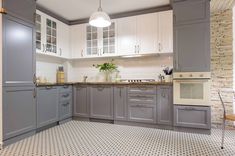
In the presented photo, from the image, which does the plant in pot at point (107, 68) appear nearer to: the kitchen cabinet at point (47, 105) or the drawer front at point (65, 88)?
the drawer front at point (65, 88)

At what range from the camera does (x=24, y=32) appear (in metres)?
2.92

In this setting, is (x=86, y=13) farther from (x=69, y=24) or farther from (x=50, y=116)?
(x=50, y=116)

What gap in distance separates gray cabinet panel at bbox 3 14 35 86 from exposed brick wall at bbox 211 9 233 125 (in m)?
3.56

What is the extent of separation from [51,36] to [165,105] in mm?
2881

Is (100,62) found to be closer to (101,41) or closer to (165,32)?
(101,41)

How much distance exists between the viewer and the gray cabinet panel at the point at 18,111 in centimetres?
258

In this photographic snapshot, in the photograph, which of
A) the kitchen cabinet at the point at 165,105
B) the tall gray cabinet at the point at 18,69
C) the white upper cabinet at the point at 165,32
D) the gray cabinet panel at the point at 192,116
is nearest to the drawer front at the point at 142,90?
the kitchen cabinet at the point at 165,105

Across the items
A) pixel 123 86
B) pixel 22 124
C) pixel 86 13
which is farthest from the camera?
pixel 86 13

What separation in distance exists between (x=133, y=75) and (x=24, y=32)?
243cm

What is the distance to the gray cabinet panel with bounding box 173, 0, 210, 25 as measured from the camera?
312cm

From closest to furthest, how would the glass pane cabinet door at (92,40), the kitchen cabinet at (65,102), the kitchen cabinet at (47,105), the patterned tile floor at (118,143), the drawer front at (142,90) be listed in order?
→ the patterned tile floor at (118,143)
the kitchen cabinet at (47,105)
the drawer front at (142,90)
the kitchen cabinet at (65,102)
the glass pane cabinet door at (92,40)

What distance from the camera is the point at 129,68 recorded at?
4305 millimetres

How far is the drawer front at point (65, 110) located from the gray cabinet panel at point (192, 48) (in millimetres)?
2455

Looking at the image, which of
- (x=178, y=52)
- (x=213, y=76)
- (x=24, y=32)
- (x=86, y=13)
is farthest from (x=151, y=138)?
(x=86, y=13)
